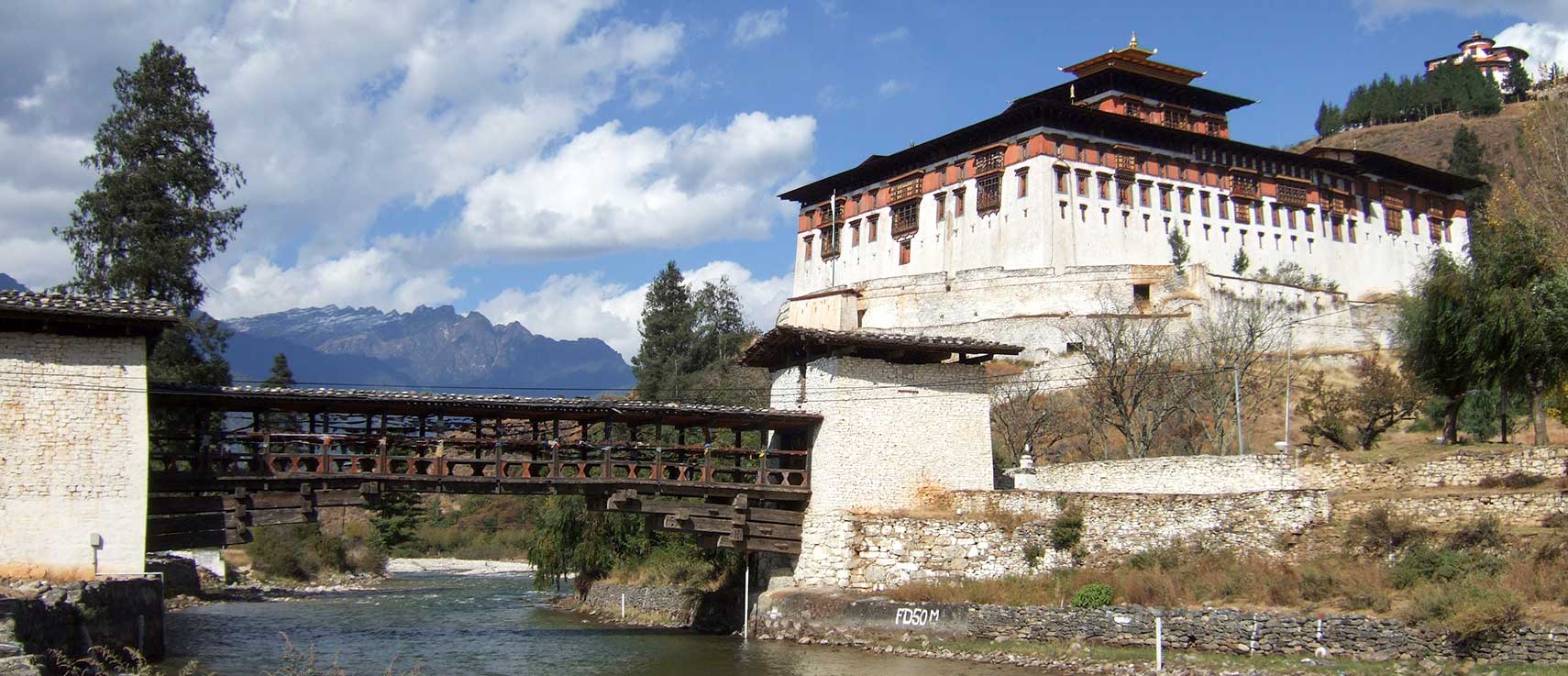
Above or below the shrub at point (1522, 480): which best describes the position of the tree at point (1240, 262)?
above

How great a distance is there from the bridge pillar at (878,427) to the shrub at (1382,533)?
8.32 metres

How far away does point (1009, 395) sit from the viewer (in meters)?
46.9

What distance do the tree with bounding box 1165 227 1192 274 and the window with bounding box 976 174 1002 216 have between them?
906cm

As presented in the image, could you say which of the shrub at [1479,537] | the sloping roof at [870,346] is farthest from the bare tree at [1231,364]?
the shrub at [1479,537]

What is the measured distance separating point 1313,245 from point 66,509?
62992 millimetres

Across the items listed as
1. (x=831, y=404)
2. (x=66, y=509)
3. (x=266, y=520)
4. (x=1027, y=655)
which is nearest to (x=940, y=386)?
(x=831, y=404)

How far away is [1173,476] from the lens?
2925 centimetres

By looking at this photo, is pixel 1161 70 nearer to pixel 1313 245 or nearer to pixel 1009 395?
pixel 1313 245

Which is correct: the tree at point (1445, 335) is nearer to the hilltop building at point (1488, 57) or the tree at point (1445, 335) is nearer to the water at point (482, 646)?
the water at point (482, 646)

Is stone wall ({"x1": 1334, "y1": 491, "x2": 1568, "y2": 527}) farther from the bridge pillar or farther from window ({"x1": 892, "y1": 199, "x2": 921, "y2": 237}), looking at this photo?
window ({"x1": 892, "y1": 199, "x2": 921, "y2": 237})

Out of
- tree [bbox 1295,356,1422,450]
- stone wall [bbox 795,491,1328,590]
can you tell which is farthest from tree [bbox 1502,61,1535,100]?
stone wall [bbox 795,491,1328,590]

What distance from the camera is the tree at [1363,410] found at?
1484 inches

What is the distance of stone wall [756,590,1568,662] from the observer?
63.1 ft

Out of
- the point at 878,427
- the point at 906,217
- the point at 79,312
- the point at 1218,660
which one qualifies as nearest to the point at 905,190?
the point at 906,217
